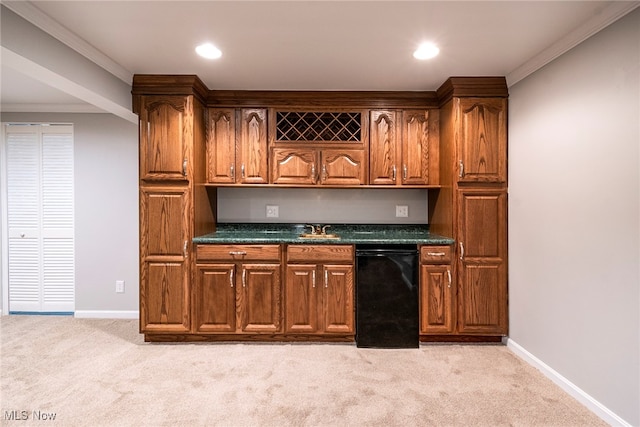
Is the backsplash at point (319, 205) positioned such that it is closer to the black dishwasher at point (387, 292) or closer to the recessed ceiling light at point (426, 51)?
the black dishwasher at point (387, 292)

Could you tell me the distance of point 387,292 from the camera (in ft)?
9.62

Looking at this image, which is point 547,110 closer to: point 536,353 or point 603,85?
point 603,85

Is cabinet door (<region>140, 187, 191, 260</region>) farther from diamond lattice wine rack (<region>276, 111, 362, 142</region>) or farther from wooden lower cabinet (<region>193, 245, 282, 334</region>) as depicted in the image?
diamond lattice wine rack (<region>276, 111, 362, 142</region>)

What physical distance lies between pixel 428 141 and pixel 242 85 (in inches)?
71.5

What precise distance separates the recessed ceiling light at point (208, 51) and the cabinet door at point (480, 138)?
203 cm

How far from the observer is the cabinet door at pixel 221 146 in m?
3.22

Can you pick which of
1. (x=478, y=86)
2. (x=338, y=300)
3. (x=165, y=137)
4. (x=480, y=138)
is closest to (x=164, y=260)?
(x=165, y=137)

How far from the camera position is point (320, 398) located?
214 cm

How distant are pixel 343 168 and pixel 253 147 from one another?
0.89 metres

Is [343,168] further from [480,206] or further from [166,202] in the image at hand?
[166,202]

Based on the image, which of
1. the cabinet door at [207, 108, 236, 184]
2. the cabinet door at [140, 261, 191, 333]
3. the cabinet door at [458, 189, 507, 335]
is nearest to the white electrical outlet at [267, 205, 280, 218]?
the cabinet door at [207, 108, 236, 184]

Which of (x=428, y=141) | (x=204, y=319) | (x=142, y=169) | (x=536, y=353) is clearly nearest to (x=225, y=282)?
(x=204, y=319)

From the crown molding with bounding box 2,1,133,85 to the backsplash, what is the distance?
140 centimetres

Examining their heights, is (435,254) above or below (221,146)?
below
